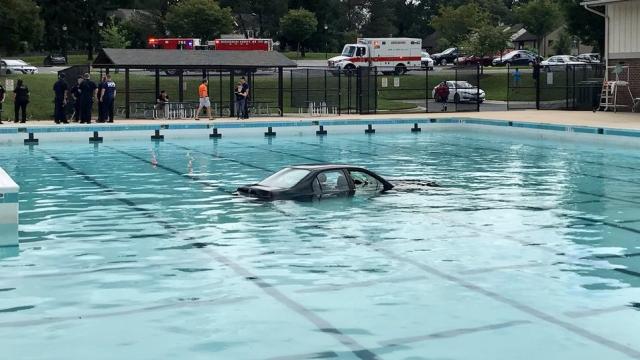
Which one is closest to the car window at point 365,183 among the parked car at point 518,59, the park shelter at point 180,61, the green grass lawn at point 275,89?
the park shelter at point 180,61

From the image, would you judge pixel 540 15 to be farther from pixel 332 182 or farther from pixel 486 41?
pixel 332 182

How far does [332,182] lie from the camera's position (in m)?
18.3

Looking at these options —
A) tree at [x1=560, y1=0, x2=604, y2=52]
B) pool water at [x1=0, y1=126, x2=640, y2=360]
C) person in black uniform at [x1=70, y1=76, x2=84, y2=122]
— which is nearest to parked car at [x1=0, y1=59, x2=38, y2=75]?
person in black uniform at [x1=70, y1=76, x2=84, y2=122]

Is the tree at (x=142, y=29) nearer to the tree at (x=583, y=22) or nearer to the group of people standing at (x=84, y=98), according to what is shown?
the tree at (x=583, y=22)

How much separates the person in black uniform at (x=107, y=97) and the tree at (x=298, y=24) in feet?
185

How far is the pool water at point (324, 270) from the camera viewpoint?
913 centimetres

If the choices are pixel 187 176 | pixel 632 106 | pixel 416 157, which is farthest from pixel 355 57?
pixel 187 176

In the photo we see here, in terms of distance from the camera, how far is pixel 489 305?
10438 mm

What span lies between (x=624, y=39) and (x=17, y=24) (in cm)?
4077

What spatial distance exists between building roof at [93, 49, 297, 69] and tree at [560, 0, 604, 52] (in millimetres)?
34094

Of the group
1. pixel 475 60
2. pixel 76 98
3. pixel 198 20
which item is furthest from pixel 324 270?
pixel 198 20

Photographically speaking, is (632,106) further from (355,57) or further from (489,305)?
(489,305)

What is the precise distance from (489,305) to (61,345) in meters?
4.32

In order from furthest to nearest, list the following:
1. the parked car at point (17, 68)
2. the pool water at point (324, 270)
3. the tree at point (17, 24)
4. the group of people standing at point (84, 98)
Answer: the tree at point (17, 24)
the parked car at point (17, 68)
the group of people standing at point (84, 98)
the pool water at point (324, 270)
